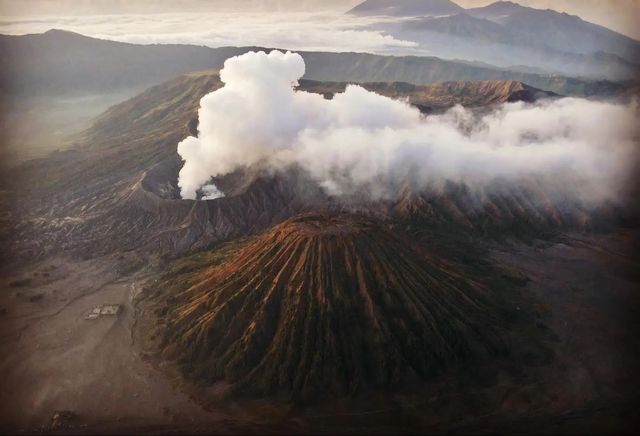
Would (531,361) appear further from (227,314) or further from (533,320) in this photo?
(227,314)

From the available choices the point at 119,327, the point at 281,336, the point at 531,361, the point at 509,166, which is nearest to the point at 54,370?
the point at 119,327

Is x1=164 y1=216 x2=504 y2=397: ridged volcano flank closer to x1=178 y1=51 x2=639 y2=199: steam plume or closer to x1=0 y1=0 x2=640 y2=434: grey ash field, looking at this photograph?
x1=0 y1=0 x2=640 y2=434: grey ash field

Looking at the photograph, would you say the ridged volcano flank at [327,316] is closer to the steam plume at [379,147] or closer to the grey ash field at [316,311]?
the grey ash field at [316,311]

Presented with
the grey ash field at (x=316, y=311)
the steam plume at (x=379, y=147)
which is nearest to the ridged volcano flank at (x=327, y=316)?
the grey ash field at (x=316, y=311)

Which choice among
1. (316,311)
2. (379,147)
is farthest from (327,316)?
(379,147)

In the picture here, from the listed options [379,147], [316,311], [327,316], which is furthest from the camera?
[379,147]

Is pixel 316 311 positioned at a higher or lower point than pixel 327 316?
higher

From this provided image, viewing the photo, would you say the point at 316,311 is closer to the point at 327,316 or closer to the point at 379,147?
the point at 327,316
